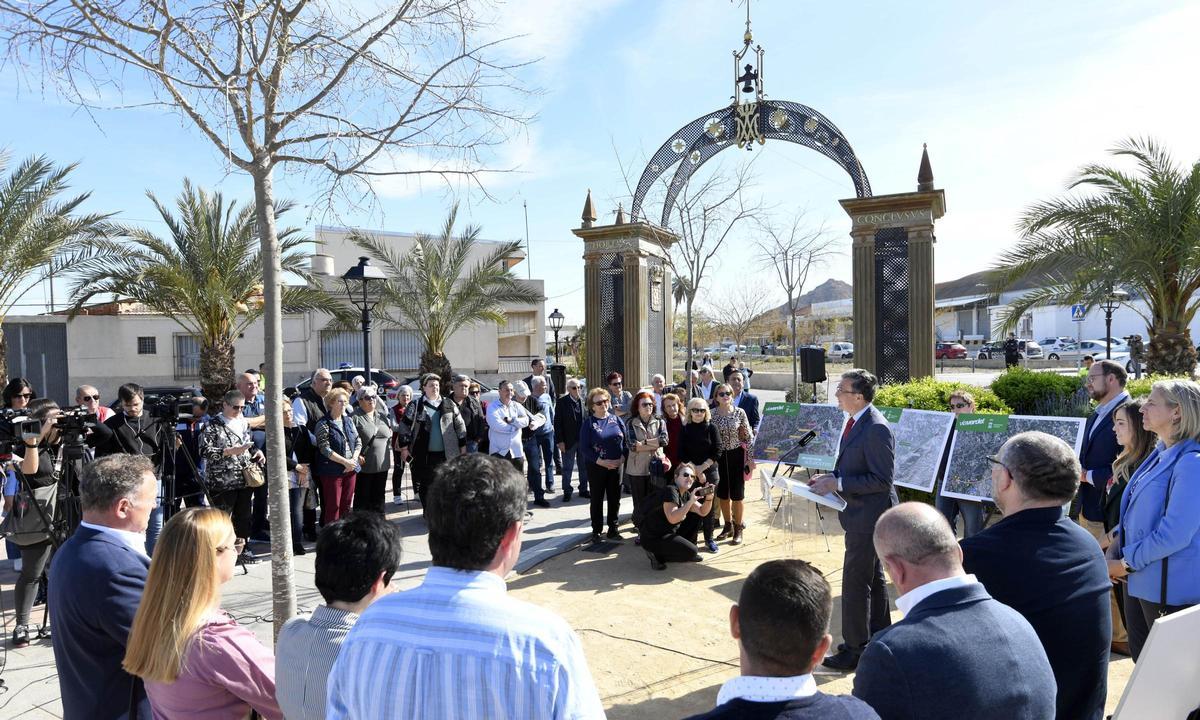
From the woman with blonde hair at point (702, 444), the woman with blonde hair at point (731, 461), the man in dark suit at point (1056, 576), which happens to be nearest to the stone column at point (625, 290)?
the woman with blonde hair at point (731, 461)

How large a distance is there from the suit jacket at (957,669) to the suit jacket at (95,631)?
2.35 metres

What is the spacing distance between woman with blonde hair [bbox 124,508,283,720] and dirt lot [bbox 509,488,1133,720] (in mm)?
2395

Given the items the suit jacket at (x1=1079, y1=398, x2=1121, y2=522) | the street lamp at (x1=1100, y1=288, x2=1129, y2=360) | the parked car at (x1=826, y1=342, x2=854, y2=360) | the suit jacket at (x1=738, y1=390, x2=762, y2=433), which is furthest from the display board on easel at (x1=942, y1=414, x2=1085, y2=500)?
the parked car at (x1=826, y1=342, x2=854, y2=360)

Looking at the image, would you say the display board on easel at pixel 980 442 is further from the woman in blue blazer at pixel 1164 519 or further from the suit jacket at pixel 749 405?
the suit jacket at pixel 749 405

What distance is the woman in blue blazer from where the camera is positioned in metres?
3.24

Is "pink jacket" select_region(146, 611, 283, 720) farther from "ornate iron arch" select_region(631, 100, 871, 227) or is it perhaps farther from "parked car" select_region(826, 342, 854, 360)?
"parked car" select_region(826, 342, 854, 360)

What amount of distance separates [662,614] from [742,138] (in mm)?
10693

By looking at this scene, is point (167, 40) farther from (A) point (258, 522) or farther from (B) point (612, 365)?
(B) point (612, 365)

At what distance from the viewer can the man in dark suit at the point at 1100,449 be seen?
5215 millimetres

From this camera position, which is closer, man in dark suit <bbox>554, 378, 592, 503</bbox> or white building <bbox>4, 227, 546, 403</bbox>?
man in dark suit <bbox>554, 378, 592, 503</bbox>

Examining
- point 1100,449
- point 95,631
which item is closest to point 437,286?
point 1100,449

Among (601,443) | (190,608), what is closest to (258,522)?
(601,443)

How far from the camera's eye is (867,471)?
463cm

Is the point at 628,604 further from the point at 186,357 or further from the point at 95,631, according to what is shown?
the point at 186,357
